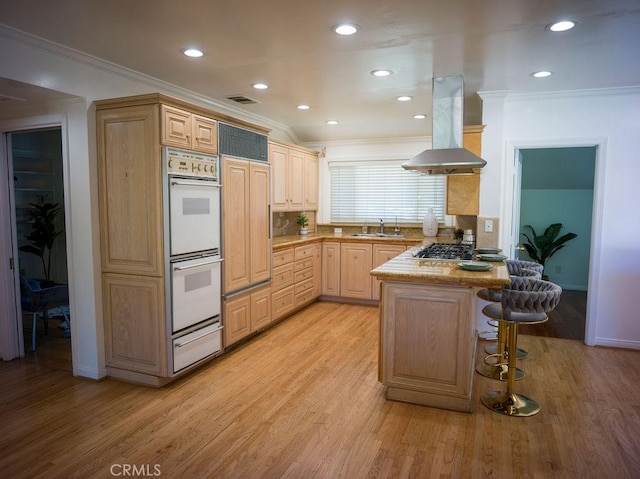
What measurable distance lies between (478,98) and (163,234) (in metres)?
3.32

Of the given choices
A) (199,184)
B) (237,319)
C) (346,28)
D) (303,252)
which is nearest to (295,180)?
(303,252)

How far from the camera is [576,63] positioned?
3250 millimetres

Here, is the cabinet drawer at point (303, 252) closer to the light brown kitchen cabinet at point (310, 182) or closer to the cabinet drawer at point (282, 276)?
the cabinet drawer at point (282, 276)

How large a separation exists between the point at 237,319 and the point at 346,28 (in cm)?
265

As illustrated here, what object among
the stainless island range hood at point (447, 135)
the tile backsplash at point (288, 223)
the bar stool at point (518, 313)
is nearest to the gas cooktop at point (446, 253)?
the bar stool at point (518, 313)

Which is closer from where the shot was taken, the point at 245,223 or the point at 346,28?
the point at 346,28

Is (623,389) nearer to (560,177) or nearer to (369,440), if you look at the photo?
(369,440)

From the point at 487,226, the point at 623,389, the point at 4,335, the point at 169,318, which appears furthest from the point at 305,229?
the point at 623,389

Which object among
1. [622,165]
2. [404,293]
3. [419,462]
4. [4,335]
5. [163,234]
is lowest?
[419,462]

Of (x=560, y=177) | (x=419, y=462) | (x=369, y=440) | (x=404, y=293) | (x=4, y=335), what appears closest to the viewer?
(x=419, y=462)

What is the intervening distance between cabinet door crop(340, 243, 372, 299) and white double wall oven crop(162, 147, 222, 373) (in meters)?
2.51

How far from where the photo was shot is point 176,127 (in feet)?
10.4

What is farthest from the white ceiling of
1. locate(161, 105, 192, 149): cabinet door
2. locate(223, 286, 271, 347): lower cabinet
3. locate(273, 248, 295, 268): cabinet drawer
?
locate(223, 286, 271, 347): lower cabinet

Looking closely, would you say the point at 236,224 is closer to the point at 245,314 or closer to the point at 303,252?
the point at 245,314
